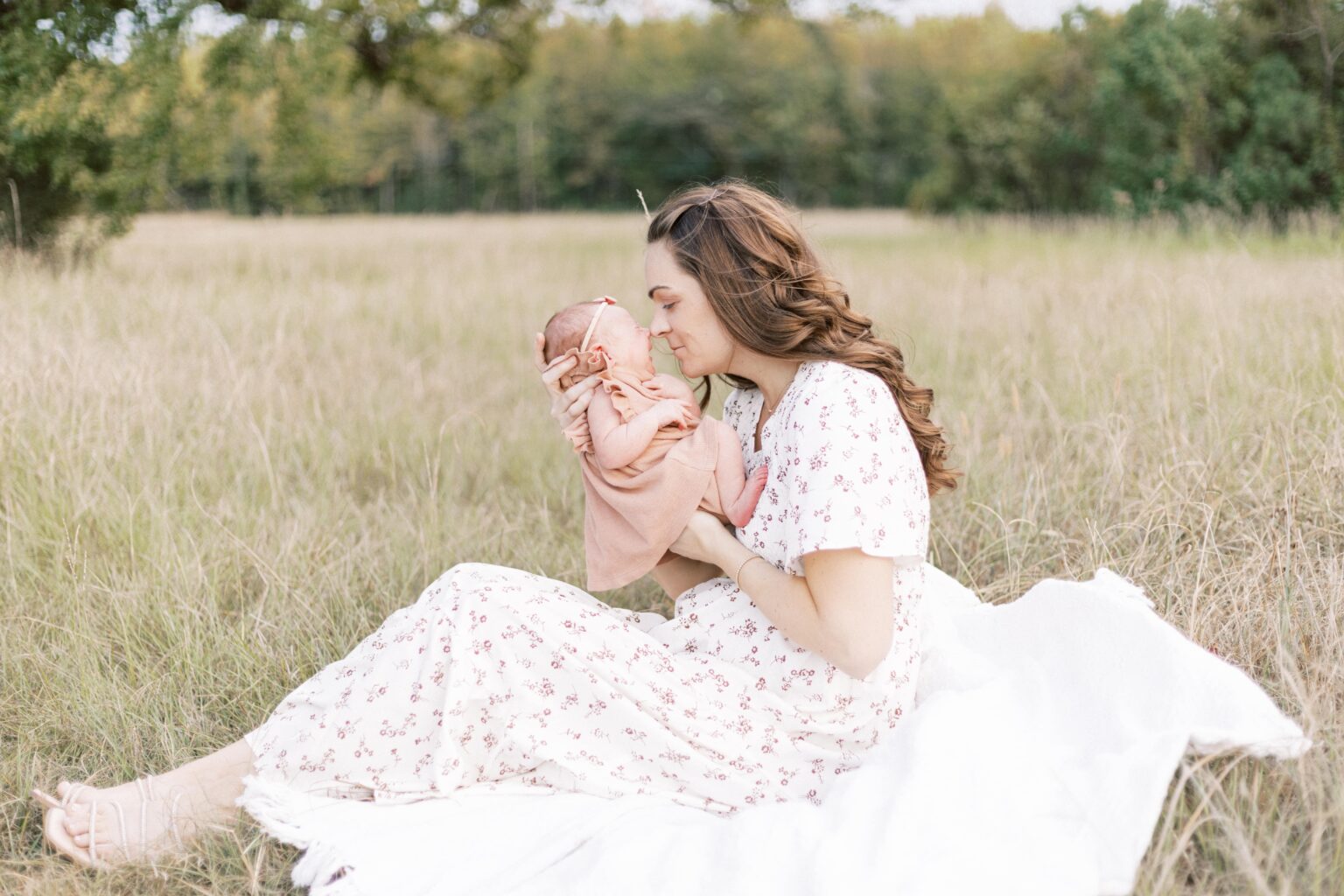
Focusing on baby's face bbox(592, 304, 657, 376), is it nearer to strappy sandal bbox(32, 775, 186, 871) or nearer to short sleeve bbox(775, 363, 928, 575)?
short sleeve bbox(775, 363, 928, 575)

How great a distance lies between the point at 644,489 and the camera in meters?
2.36

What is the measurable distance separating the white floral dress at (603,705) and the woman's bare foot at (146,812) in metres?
0.10

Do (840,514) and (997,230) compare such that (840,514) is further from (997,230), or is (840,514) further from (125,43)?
(997,230)

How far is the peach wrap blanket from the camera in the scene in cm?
234

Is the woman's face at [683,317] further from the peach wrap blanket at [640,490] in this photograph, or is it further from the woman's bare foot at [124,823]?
the woman's bare foot at [124,823]

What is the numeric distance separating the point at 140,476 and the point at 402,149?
37.3 meters

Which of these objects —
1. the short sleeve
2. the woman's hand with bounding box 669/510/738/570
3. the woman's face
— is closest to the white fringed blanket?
the short sleeve

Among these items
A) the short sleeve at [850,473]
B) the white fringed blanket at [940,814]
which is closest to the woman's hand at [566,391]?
the short sleeve at [850,473]

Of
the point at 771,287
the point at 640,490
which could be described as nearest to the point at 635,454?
the point at 640,490

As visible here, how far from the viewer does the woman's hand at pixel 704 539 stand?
90.4 inches

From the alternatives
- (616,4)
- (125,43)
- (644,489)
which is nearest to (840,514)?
(644,489)

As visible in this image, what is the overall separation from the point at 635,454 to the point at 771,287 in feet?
1.45

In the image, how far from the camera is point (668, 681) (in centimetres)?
227

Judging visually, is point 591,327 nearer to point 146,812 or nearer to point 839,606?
point 839,606
